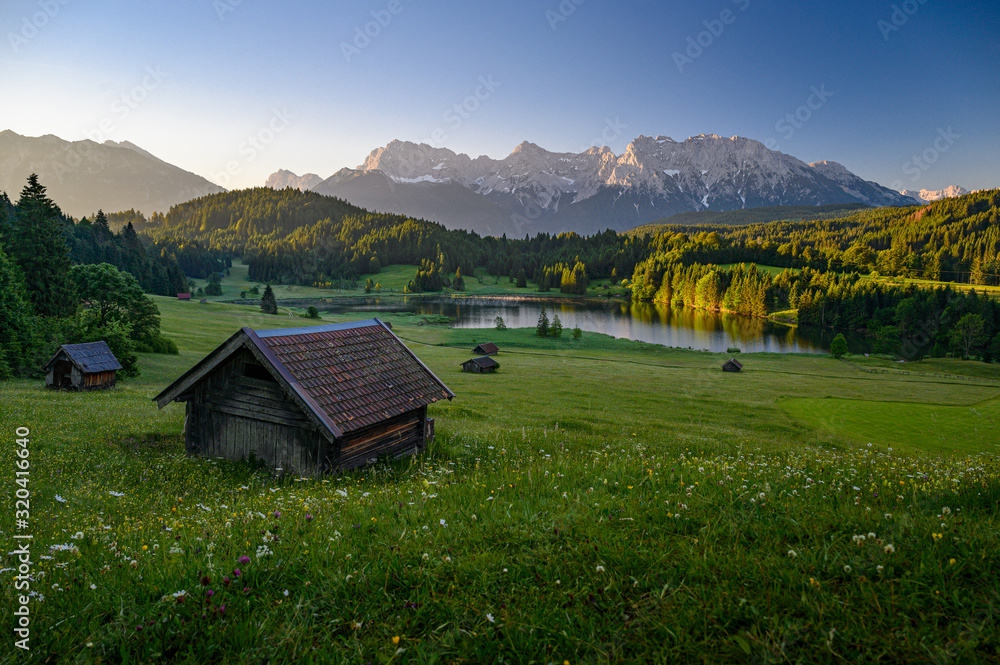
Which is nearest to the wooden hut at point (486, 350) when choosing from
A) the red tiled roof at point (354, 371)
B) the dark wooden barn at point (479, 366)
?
the dark wooden barn at point (479, 366)

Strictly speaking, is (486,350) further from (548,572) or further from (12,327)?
(548,572)

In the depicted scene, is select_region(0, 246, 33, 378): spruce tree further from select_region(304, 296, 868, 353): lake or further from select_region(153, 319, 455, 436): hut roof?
select_region(304, 296, 868, 353): lake

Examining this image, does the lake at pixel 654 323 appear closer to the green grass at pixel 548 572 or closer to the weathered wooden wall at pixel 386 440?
the weathered wooden wall at pixel 386 440

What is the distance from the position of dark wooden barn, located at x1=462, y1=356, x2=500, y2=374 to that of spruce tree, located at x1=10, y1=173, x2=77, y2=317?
44234 mm

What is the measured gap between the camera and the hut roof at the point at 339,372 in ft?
43.1

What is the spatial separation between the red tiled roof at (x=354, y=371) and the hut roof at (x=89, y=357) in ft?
91.1

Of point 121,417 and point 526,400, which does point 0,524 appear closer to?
point 121,417

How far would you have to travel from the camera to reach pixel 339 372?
1462 cm

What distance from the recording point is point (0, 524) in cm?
765

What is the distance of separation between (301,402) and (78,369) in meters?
31.0

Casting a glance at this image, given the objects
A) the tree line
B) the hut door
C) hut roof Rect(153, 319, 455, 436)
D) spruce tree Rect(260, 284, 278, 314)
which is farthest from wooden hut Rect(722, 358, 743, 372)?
spruce tree Rect(260, 284, 278, 314)

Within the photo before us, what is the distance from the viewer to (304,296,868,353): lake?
11144cm

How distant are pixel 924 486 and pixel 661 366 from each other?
2738 inches

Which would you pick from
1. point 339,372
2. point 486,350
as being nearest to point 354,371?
point 339,372
